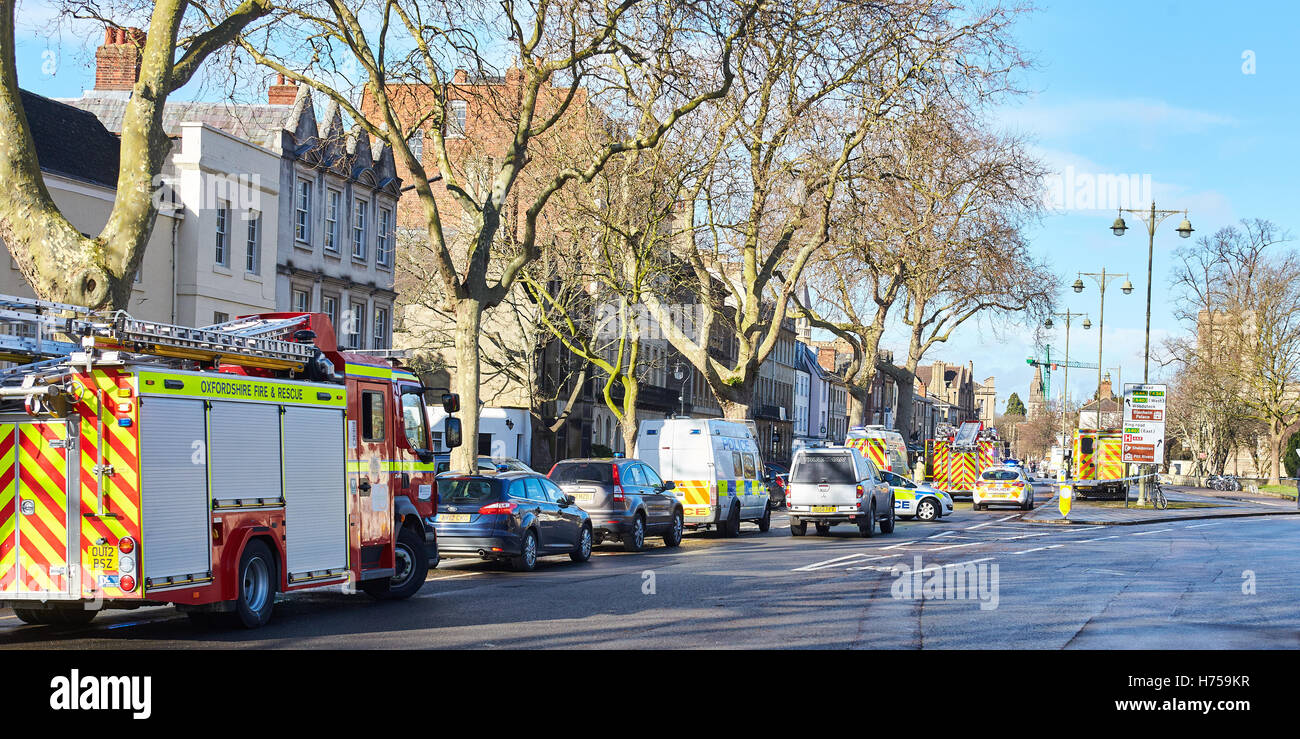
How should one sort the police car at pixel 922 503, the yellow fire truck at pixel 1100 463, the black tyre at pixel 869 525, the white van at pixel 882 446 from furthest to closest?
1. the yellow fire truck at pixel 1100 463
2. the white van at pixel 882 446
3. the police car at pixel 922 503
4. the black tyre at pixel 869 525

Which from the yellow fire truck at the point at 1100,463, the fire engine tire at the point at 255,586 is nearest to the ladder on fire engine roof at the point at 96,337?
the fire engine tire at the point at 255,586

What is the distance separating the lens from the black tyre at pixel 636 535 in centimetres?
2427

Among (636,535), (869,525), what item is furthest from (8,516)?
(869,525)

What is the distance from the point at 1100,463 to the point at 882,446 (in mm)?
11739

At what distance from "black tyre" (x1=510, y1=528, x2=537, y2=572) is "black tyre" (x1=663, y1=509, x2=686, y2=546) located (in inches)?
238

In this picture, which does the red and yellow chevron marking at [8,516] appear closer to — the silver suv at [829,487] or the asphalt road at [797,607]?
the asphalt road at [797,607]

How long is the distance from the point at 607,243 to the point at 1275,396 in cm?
5844

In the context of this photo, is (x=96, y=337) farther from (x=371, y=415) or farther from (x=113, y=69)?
(x=113, y=69)

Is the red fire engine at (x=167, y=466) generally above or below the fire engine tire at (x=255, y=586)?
above

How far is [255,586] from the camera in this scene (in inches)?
494

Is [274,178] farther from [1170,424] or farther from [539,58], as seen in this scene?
[1170,424]

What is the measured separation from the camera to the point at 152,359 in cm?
1131

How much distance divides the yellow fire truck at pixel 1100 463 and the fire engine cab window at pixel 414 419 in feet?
148

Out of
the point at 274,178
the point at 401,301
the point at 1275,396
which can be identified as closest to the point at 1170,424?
the point at 1275,396
